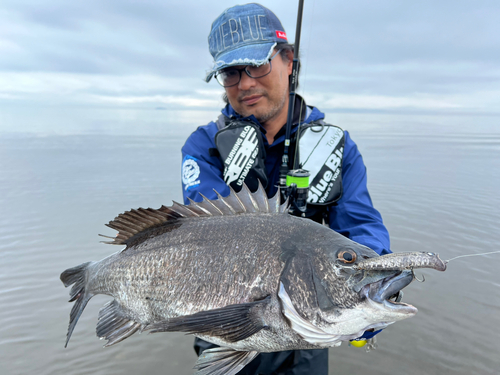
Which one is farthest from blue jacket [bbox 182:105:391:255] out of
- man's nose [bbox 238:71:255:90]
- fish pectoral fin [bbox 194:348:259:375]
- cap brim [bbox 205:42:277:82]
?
fish pectoral fin [bbox 194:348:259:375]

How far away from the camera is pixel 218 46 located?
3.32m

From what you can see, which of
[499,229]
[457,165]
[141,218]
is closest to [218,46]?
[141,218]

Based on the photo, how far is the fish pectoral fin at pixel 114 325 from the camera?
2.26 meters

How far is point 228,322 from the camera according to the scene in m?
1.71

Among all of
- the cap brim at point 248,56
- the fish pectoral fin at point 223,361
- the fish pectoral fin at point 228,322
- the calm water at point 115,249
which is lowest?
the calm water at point 115,249

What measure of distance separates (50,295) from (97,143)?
582 inches

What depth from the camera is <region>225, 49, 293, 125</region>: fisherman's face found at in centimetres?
323

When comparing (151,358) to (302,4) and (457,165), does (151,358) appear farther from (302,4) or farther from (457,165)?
(457,165)

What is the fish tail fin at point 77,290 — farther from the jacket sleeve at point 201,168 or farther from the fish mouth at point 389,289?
the fish mouth at point 389,289

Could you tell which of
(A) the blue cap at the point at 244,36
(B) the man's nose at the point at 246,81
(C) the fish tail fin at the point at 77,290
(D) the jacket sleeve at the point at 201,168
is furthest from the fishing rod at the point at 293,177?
(C) the fish tail fin at the point at 77,290

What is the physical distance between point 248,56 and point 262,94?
0.39 metres

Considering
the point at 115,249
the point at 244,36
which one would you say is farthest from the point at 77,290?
the point at 115,249

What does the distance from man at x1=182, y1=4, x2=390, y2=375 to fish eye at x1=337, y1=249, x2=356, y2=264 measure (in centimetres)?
103

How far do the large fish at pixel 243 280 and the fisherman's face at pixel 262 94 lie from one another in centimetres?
144
